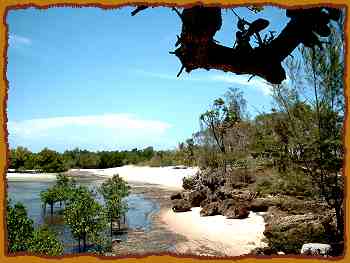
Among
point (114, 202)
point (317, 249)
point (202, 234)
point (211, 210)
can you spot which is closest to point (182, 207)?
point (211, 210)

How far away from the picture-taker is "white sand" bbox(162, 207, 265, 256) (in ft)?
64.0

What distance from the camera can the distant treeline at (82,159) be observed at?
91188 mm

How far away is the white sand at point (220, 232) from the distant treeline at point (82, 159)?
188ft

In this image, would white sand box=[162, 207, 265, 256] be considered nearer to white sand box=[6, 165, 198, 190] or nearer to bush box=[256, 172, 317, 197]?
bush box=[256, 172, 317, 197]

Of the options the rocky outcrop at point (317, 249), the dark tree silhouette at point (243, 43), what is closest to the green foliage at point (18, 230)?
the rocky outcrop at point (317, 249)

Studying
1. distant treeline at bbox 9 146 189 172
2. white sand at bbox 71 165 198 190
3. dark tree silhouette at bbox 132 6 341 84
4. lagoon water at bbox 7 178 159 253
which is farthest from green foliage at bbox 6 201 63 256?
distant treeline at bbox 9 146 189 172

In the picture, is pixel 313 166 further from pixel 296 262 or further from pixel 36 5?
pixel 36 5

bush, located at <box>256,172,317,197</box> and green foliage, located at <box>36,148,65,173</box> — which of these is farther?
green foliage, located at <box>36,148,65,173</box>

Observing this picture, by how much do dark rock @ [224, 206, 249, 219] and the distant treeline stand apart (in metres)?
58.4

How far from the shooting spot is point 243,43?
272 cm

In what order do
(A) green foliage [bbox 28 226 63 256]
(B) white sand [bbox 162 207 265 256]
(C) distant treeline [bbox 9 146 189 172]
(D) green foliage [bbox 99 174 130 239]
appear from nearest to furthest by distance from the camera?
(A) green foliage [bbox 28 226 63 256]
(B) white sand [bbox 162 207 265 256]
(D) green foliage [bbox 99 174 130 239]
(C) distant treeline [bbox 9 146 189 172]

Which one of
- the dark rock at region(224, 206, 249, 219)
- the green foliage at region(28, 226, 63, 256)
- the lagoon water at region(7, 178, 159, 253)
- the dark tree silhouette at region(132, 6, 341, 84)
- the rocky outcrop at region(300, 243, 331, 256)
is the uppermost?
the dark tree silhouette at region(132, 6, 341, 84)

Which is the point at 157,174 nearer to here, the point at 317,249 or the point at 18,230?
the point at 18,230

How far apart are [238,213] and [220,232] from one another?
9.37 ft
